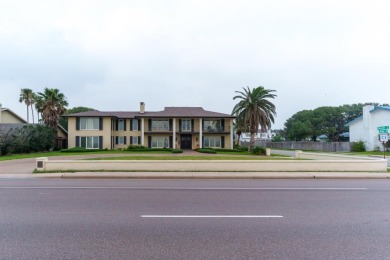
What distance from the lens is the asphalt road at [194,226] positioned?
4695mm

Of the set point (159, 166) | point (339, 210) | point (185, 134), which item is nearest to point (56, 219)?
point (339, 210)

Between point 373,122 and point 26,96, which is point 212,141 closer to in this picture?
point 373,122

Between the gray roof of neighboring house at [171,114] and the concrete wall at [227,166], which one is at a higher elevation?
the gray roof of neighboring house at [171,114]

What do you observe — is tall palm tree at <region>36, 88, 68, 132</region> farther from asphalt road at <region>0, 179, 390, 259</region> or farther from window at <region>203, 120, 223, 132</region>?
asphalt road at <region>0, 179, 390, 259</region>

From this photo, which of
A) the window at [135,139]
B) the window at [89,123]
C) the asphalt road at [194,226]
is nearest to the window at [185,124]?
the window at [135,139]

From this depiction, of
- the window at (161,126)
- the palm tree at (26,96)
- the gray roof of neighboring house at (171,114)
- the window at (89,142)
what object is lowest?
the window at (89,142)

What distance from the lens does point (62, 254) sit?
4.58m

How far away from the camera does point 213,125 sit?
49094 millimetres

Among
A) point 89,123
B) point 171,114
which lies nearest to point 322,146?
point 171,114

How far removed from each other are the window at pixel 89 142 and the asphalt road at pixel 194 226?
36.6 m

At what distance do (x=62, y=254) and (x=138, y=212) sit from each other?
277 centimetres

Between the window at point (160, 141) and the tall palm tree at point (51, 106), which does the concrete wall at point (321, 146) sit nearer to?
the window at point (160, 141)

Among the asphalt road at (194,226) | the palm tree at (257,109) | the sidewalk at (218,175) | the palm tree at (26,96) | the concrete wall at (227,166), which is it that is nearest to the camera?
the asphalt road at (194,226)

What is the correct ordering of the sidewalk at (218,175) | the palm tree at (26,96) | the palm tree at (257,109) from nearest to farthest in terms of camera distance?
the sidewalk at (218,175), the palm tree at (257,109), the palm tree at (26,96)
